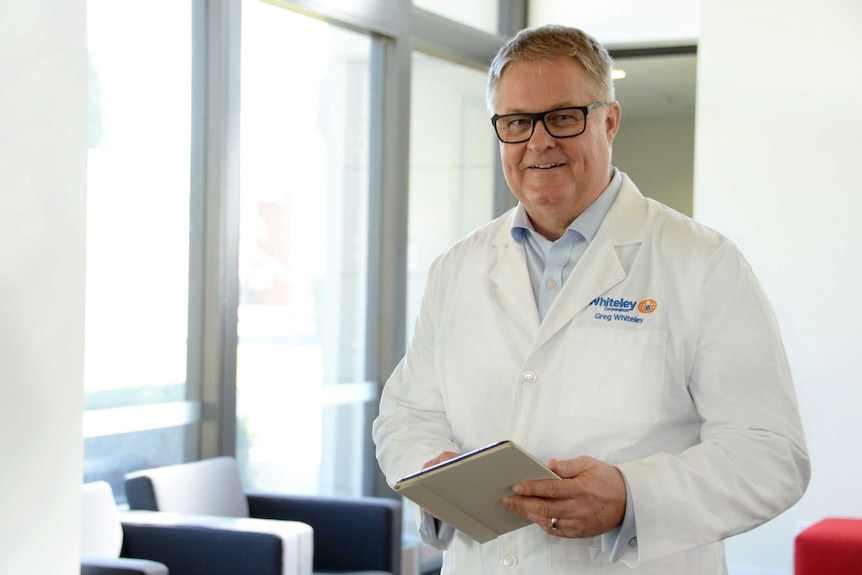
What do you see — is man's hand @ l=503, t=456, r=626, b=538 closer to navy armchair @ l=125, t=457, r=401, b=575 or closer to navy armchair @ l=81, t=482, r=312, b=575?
navy armchair @ l=81, t=482, r=312, b=575

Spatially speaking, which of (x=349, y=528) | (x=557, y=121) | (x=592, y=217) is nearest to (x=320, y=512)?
(x=349, y=528)

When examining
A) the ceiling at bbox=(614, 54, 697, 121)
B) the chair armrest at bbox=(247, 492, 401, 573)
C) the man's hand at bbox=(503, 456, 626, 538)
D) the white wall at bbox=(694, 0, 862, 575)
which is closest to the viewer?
the man's hand at bbox=(503, 456, 626, 538)

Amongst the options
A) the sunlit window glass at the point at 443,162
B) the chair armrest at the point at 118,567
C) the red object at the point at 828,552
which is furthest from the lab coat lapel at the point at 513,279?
the sunlit window glass at the point at 443,162

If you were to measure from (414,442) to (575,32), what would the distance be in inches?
31.7

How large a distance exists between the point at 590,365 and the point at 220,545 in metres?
2.13

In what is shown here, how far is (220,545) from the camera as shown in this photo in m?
3.56

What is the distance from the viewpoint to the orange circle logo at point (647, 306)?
5.90 ft

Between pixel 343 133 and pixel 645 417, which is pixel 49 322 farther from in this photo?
pixel 343 133

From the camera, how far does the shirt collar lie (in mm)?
1947

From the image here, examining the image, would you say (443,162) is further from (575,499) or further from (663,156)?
(663,156)

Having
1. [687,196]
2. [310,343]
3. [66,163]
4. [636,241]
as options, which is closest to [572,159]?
[636,241]

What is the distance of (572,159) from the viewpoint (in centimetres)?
189

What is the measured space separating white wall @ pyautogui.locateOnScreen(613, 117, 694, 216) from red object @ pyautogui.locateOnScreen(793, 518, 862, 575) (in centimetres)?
634

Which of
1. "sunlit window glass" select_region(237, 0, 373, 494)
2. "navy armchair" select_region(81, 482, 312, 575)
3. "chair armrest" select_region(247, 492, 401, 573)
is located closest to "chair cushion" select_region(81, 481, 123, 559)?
"navy armchair" select_region(81, 482, 312, 575)
